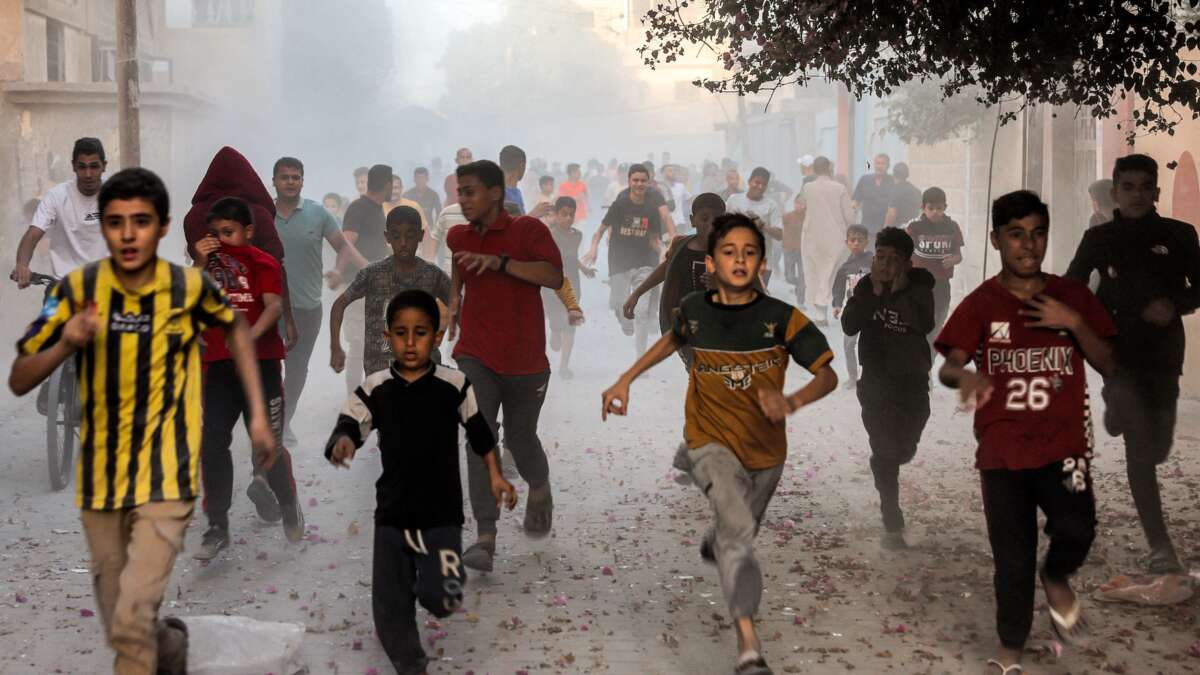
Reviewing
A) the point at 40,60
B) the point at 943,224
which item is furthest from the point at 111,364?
the point at 40,60

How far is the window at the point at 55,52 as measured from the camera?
2956 centimetres

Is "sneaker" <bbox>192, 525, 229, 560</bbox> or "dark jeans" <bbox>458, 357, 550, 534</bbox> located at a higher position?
"dark jeans" <bbox>458, 357, 550, 534</bbox>

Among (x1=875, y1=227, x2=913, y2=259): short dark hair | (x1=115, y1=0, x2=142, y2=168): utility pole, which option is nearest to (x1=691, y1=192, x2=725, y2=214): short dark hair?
(x1=875, y1=227, x2=913, y2=259): short dark hair

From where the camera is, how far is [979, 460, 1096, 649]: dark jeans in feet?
17.1

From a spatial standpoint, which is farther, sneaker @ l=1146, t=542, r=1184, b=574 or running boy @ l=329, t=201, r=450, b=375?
running boy @ l=329, t=201, r=450, b=375

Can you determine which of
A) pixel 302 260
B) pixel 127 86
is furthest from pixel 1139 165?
pixel 127 86

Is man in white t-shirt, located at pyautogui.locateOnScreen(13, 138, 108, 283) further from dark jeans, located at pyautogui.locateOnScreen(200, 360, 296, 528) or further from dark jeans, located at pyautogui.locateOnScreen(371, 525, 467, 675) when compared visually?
dark jeans, located at pyautogui.locateOnScreen(371, 525, 467, 675)

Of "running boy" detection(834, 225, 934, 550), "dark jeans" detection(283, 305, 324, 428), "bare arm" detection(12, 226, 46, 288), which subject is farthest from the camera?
"dark jeans" detection(283, 305, 324, 428)

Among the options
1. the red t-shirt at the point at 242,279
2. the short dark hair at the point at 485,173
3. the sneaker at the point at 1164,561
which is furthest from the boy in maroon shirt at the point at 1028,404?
the red t-shirt at the point at 242,279

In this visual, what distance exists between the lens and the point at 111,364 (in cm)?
446

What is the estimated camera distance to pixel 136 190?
4.45 m

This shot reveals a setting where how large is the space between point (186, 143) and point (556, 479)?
23.3 meters

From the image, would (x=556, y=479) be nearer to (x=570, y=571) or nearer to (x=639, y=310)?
(x=570, y=571)

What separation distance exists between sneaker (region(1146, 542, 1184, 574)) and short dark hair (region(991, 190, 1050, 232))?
208 centimetres
